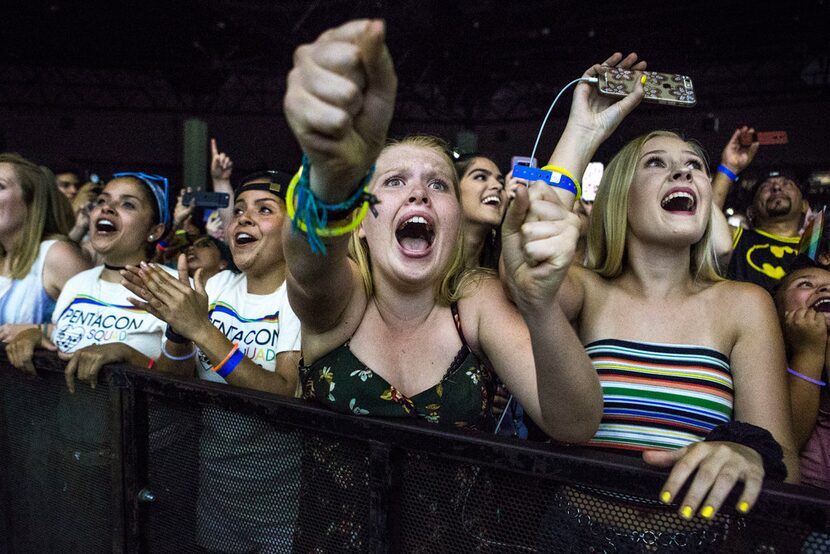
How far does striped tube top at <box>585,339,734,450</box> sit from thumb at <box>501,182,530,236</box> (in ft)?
1.72

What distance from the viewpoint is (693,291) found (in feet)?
4.91

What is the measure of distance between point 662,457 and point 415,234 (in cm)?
76

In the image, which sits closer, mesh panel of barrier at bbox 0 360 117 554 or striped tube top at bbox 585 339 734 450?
striped tube top at bbox 585 339 734 450

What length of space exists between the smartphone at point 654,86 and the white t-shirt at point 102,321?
1.45 meters

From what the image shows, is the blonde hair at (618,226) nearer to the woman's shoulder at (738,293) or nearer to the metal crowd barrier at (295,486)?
the woman's shoulder at (738,293)

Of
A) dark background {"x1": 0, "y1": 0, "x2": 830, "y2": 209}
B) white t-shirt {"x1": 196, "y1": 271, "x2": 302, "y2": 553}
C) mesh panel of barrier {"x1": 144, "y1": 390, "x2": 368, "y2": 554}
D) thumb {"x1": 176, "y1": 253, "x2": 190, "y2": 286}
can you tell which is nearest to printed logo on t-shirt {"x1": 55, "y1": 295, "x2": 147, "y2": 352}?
thumb {"x1": 176, "y1": 253, "x2": 190, "y2": 286}

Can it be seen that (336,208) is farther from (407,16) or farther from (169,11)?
(169,11)

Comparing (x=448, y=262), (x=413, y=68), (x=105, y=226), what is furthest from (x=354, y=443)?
(x=413, y=68)

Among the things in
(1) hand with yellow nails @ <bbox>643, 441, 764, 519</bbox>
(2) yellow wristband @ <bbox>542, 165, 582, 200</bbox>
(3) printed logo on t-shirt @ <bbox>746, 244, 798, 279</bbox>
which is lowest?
(1) hand with yellow nails @ <bbox>643, 441, 764, 519</bbox>

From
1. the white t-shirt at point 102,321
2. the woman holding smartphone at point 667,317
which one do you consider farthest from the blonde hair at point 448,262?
the white t-shirt at point 102,321

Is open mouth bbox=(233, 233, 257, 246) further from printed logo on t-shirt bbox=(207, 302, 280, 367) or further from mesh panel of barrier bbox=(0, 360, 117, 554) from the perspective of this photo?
mesh panel of barrier bbox=(0, 360, 117, 554)

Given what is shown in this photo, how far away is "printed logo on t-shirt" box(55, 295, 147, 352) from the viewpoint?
78.3 inches

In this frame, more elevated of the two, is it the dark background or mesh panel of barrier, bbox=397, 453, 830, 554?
the dark background

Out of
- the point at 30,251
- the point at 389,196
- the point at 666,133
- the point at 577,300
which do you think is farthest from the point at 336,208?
the point at 30,251
